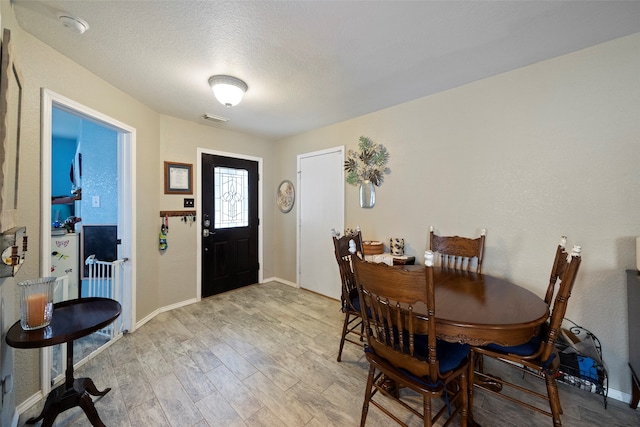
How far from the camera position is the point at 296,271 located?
13.4 ft

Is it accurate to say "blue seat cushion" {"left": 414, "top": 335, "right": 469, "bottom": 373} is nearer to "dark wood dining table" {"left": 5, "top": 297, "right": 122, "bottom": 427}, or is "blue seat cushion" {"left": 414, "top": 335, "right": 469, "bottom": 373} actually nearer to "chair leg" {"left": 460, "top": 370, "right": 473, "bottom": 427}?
"chair leg" {"left": 460, "top": 370, "right": 473, "bottom": 427}

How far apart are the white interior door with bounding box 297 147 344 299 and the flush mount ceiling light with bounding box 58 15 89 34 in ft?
8.47

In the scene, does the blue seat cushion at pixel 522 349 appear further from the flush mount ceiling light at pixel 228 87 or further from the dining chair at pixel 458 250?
the flush mount ceiling light at pixel 228 87

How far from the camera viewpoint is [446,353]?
4.45ft

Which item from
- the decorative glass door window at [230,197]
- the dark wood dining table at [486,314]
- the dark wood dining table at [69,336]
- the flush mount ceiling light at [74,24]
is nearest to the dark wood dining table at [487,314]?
the dark wood dining table at [486,314]

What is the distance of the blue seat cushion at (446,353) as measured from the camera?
50.3 inches

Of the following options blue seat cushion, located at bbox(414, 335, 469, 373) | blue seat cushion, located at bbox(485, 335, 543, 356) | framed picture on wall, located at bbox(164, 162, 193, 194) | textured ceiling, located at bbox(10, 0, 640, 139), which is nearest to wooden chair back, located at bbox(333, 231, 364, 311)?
blue seat cushion, located at bbox(414, 335, 469, 373)

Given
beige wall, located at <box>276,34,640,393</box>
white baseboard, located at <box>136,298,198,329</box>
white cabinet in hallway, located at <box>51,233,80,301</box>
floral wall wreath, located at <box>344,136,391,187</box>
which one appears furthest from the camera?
floral wall wreath, located at <box>344,136,391,187</box>

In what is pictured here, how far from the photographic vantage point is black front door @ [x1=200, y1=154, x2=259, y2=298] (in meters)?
3.58

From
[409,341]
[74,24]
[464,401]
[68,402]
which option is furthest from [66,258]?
[464,401]

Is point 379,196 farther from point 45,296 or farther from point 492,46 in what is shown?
point 45,296

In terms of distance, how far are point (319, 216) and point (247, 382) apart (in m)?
2.30

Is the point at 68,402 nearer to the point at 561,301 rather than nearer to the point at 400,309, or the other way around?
the point at 400,309

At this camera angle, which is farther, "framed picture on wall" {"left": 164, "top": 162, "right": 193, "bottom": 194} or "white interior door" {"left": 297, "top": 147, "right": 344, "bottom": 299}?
"white interior door" {"left": 297, "top": 147, "right": 344, "bottom": 299}
